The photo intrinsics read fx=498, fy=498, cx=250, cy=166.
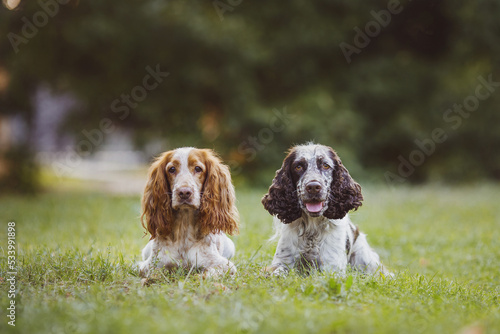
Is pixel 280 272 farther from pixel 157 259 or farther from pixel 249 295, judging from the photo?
pixel 157 259

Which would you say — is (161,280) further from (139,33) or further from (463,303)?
(139,33)

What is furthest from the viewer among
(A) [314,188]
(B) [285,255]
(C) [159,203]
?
(B) [285,255]

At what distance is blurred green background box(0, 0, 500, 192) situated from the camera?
15125 mm

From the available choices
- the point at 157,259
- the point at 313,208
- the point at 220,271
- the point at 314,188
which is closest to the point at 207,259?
the point at 220,271

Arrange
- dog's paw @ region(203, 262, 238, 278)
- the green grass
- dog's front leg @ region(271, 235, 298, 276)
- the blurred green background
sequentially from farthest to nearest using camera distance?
1. the blurred green background
2. dog's front leg @ region(271, 235, 298, 276)
3. dog's paw @ region(203, 262, 238, 278)
4. the green grass

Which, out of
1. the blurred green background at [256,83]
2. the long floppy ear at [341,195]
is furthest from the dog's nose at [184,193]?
the blurred green background at [256,83]

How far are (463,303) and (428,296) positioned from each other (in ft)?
0.95

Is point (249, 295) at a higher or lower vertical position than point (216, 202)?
lower

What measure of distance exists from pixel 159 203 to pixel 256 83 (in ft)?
42.2

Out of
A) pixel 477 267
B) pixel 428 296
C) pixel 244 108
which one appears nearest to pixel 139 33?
pixel 244 108

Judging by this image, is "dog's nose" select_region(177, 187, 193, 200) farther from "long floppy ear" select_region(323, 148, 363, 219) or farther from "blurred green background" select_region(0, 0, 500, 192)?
"blurred green background" select_region(0, 0, 500, 192)

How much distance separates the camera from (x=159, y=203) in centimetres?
497

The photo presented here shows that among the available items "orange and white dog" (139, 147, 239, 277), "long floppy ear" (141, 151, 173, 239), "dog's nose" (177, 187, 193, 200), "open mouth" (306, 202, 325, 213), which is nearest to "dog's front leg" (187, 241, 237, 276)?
"orange and white dog" (139, 147, 239, 277)

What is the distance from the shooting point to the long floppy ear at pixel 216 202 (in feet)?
16.2
